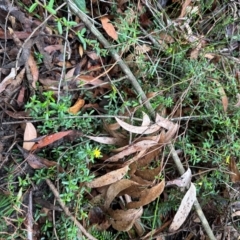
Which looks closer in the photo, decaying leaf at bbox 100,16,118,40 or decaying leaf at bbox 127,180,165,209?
decaying leaf at bbox 127,180,165,209

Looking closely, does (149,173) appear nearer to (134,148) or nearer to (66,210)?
(134,148)

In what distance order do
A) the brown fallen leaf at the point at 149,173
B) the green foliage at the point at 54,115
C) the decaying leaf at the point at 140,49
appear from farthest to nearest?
the decaying leaf at the point at 140,49 → the brown fallen leaf at the point at 149,173 → the green foliage at the point at 54,115

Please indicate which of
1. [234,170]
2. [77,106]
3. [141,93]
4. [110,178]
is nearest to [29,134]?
[77,106]

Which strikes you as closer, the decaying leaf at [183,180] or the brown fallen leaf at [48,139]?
the brown fallen leaf at [48,139]

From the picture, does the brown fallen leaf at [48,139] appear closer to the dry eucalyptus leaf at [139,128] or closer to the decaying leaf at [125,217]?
the dry eucalyptus leaf at [139,128]

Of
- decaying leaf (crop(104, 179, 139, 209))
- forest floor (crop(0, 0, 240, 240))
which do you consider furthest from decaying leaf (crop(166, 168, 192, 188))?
decaying leaf (crop(104, 179, 139, 209))

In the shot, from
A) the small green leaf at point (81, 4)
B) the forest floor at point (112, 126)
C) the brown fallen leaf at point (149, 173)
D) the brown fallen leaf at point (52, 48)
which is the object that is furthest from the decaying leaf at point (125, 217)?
the small green leaf at point (81, 4)

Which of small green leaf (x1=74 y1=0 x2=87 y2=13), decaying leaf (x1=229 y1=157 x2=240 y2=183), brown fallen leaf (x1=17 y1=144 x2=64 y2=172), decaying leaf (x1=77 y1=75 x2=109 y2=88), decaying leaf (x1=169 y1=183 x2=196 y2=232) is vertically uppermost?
small green leaf (x1=74 y1=0 x2=87 y2=13)

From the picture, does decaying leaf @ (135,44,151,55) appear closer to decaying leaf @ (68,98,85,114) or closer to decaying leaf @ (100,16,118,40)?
decaying leaf @ (100,16,118,40)
